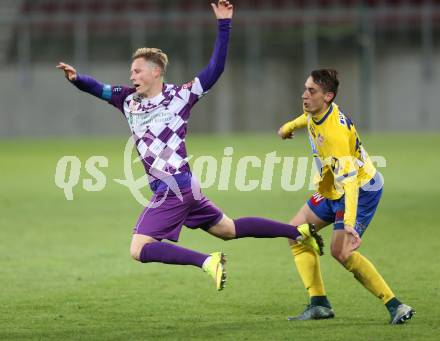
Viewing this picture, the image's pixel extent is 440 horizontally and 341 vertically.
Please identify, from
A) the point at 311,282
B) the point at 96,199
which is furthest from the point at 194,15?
the point at 311,282

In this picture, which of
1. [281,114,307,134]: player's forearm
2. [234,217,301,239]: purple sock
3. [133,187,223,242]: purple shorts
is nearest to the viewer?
[133,187,223,242]: purple shorts

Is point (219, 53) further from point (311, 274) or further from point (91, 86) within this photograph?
point (311, 274)

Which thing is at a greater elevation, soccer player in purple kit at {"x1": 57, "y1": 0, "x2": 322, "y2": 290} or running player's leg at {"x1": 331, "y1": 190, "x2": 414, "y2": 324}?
soccer player in purple kit at {"x1": 57, "y1": 0, "x2": 322, "y2": 290}

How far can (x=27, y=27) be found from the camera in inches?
1284

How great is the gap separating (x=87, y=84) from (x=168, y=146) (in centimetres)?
76

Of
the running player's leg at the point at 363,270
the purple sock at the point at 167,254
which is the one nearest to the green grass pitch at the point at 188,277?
the running player's leg at the point at 363,270

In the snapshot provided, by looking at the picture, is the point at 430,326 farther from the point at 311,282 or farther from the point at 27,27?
the point at 27,27

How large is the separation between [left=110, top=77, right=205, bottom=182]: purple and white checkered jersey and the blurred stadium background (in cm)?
2569

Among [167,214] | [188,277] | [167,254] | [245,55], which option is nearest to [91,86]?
[167,214]

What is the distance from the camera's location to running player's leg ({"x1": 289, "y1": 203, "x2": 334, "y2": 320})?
7.28m

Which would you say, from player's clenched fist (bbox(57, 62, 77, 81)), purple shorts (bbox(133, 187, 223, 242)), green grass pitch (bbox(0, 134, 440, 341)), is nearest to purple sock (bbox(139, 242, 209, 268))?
purple shorts (bbox(133, 187, 223, 242))

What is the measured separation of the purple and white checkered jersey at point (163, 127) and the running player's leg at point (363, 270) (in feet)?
3.93

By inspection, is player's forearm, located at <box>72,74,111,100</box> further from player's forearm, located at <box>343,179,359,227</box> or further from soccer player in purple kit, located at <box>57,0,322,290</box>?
player's forearm, located at <box>343,179,359,227</box>

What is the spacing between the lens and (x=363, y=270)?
23.1ft
